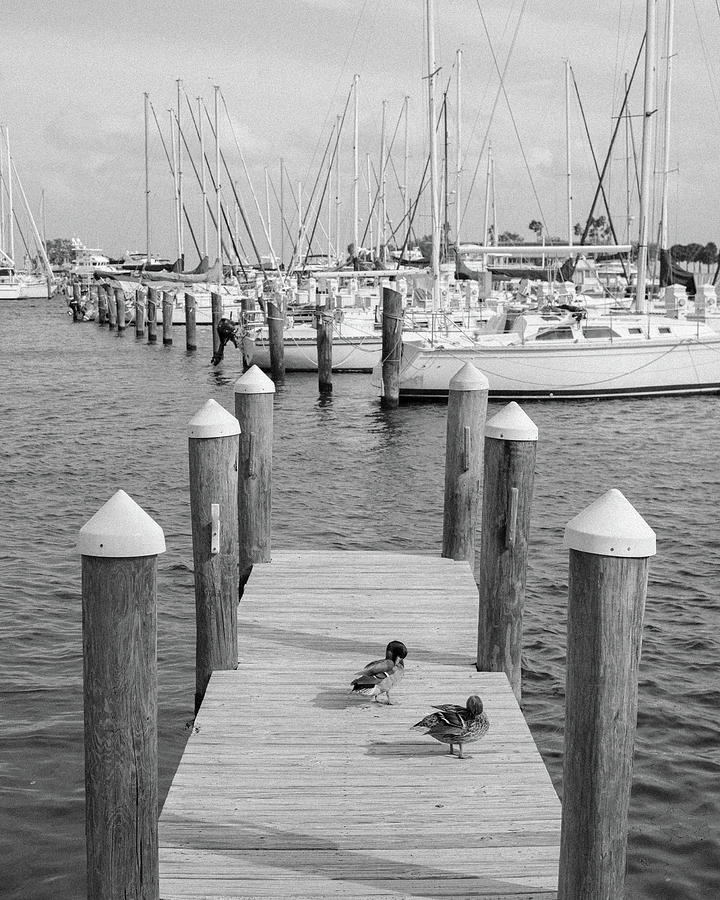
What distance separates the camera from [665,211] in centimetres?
3656

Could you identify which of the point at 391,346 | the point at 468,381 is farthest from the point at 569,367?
the point at 468,381

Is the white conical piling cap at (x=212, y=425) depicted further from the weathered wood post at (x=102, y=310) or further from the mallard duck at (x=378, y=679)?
the weathered wood post at (x=102, y=310)

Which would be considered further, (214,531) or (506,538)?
(506,538)

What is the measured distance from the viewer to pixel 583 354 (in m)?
26.7

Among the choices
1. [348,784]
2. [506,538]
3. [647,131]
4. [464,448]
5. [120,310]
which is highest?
[647,131]

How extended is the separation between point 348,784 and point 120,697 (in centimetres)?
163

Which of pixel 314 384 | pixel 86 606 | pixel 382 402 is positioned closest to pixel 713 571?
pixel 86 606

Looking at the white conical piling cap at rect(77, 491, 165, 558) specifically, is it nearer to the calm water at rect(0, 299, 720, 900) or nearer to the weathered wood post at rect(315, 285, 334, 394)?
the calm water at rect(0, 299, 720, 900)

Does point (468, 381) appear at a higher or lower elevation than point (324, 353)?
higher

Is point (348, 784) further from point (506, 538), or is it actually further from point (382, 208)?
point (382, 208)

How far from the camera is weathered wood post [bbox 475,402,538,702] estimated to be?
6621mm

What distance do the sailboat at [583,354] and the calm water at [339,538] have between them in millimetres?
599

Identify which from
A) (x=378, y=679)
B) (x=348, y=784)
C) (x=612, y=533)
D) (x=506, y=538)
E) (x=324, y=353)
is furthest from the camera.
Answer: (x=324, y=353)

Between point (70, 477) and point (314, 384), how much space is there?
1448cm
